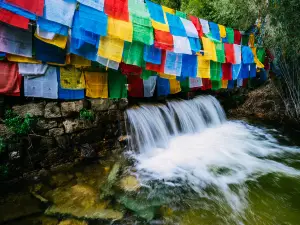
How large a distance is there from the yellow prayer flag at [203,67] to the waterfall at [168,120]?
121 centimetres

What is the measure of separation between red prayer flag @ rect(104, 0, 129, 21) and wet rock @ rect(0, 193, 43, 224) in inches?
180

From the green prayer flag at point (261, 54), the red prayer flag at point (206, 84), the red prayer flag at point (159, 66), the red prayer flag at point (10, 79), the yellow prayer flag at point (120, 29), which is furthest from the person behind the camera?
the green prayer flag at point (261, 54)

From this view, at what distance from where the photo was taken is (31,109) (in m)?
4.74

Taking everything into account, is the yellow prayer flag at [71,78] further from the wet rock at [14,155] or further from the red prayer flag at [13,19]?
the wet rock at [14,155]

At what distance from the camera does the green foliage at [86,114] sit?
5.49m

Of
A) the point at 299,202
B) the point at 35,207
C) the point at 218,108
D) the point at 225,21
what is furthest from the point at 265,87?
the point at 35,207

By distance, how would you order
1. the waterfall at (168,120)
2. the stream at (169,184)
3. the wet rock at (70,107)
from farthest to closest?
the waterfall at (168,120) < the wet rock at (70,107) < the stream at (169,184)

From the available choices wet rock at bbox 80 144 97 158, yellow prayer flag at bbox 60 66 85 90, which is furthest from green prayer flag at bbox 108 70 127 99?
wet rock at bbox 80 144 97 158

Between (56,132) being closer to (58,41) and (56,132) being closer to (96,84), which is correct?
(96,84)

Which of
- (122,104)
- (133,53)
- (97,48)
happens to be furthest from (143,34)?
(122,104)

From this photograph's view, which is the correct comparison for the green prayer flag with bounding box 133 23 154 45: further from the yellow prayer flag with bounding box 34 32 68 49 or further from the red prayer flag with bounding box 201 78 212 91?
the red prayer flag with bounding box 201 78 212 91

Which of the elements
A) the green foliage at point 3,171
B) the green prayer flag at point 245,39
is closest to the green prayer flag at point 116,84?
the green foliage at point 3,171

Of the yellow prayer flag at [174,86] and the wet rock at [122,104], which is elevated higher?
the yellow prayer flag at [174,86]

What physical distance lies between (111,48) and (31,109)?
2.40 m
